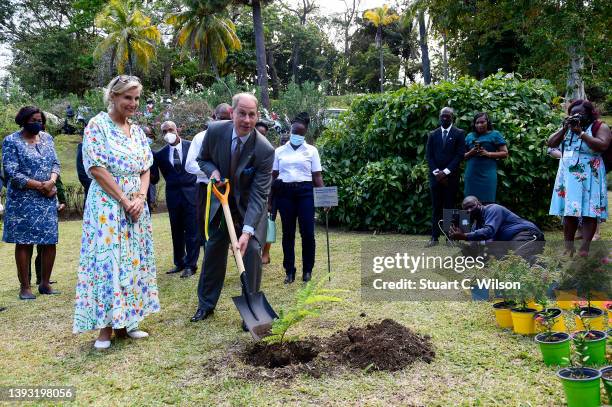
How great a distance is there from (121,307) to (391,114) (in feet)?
21.0

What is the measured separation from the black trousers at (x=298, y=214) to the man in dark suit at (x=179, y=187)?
1.21m

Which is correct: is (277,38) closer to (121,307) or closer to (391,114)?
(391,114)

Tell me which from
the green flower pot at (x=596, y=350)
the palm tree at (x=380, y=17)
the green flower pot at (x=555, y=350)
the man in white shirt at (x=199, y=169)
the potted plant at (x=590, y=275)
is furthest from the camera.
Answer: the palm tree at (x=380, y=17)

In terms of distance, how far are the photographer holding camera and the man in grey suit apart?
345 centimetres

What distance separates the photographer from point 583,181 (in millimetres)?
6102

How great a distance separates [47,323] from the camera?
519cm

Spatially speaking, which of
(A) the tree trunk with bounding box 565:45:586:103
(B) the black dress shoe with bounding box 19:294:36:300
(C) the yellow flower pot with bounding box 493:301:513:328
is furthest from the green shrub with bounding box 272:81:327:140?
(C) the yellow flower pot with bounding box 493:301:513:328

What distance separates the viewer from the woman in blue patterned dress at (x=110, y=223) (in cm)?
425

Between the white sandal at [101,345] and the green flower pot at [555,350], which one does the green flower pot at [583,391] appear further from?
the white sandal at [101,345]

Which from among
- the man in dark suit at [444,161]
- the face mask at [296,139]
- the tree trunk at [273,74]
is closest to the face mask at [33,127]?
the face mask at [296,139]

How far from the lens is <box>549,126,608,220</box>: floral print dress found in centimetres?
603

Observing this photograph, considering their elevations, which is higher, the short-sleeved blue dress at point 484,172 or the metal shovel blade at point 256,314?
the short-sleeved blue dress at point 484,172

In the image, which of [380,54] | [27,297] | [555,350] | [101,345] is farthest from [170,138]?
[380,54]

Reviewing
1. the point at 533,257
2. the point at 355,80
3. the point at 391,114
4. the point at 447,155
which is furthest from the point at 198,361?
the point at 355,80
